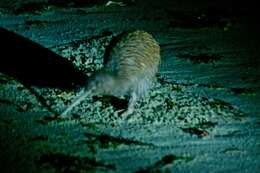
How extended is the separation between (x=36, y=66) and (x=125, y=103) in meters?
1.41

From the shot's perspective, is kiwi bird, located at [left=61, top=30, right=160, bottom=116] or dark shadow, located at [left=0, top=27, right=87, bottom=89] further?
dark shadow, located at [left=0, top=27, right=87, bottom=89]

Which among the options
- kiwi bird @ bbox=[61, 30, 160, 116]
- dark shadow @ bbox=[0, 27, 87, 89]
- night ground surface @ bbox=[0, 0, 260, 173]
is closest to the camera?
night ground surface @ bbox=[0, 0, 260, 173]

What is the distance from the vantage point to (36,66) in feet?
18.4

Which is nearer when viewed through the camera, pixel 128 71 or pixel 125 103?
pixel 128 71

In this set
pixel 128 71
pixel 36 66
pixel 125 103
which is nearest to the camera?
pixel 128 71

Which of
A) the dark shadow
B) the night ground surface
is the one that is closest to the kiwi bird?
the night ground surface

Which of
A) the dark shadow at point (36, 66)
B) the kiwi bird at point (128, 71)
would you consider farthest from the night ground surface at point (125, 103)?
the kiwi bird at point (128, 71)

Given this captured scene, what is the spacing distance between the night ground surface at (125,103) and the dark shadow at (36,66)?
0.4 inches

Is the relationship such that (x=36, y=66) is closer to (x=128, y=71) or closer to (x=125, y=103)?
(x=125, y=103)

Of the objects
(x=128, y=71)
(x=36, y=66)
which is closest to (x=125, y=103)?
(x=128, y=71)

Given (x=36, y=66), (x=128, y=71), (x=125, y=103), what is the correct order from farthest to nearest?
(x=36, y=66)
(x=125, y=103)
(x=128, y=71)

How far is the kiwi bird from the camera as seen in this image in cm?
394

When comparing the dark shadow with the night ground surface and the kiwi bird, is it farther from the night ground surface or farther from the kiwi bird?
the kiwi bird

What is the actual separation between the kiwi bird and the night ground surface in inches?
10.7
